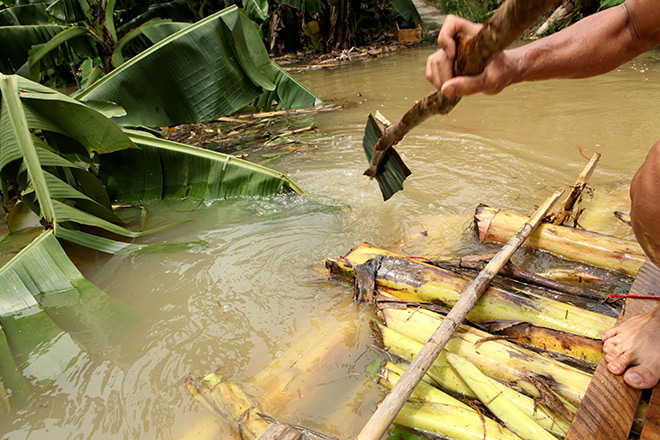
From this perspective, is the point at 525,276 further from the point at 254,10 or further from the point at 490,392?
the point at 254,10

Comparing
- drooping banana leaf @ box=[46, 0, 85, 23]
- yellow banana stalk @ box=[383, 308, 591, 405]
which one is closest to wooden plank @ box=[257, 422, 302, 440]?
yellow banana stalk @ box=[383, 308, 591, 405]

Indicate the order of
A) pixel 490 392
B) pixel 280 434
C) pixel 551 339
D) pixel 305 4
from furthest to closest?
pixel 305 4 → pixel 551 339 → pixel 490 392 → pixel 280 434

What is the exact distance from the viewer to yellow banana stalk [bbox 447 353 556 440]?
1.29 m

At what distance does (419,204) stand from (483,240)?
0.84 metres

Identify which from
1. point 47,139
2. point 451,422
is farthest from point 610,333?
point 47,139

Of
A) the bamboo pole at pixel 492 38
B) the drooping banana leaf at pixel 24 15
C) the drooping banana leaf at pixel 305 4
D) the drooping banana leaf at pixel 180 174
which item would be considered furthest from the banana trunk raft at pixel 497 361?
the drooping banana leaf at pixel 305 4

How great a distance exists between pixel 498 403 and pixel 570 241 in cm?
138

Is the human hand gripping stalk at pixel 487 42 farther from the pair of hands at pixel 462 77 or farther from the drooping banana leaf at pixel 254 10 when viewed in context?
the drooping banana leaf at pixel 254 10

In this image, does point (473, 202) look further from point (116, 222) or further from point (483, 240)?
point (116, 222)

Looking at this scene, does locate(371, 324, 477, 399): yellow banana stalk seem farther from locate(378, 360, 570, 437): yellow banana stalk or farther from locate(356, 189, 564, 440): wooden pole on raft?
locate(356, 189, 564, 440): wooden pole on raft

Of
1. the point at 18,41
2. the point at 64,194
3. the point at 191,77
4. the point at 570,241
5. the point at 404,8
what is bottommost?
the point at 570,241

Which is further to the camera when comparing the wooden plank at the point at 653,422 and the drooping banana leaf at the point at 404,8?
the drooping banana leaf at the point at 404,8

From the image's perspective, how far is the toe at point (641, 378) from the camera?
1303 millimetres

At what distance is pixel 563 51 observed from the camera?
4.32ft
